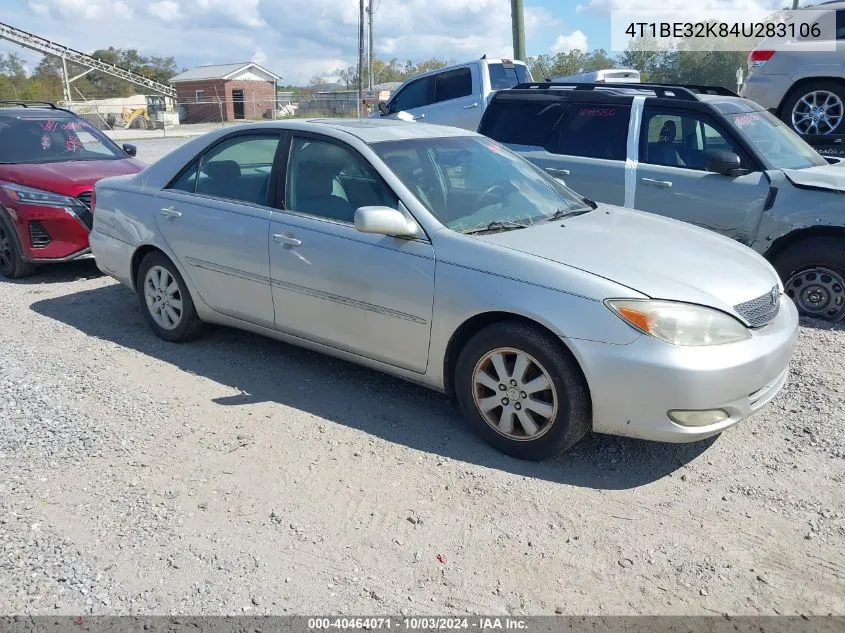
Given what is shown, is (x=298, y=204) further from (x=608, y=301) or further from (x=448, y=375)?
(x=608, y=301)

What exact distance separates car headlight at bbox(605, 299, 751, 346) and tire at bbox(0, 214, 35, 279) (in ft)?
20.4

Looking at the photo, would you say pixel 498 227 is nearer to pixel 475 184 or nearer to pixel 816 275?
pixel 475 184

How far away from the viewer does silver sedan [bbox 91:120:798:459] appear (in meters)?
3.54

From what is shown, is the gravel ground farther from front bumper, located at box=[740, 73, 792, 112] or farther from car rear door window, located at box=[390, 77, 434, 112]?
car rear door window, located at box=[390, 77, 434, 112]

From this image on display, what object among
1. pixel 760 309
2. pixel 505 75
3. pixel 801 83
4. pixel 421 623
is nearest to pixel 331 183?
pixel 760 309

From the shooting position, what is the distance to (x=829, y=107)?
978cm

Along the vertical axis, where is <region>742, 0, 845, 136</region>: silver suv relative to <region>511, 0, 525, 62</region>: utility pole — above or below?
below

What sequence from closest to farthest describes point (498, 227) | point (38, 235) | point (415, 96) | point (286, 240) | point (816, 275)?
point (498, 227), point (286, 240), point (816, 275), point (38, 235), point (415, 96)

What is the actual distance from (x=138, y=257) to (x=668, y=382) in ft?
13.3

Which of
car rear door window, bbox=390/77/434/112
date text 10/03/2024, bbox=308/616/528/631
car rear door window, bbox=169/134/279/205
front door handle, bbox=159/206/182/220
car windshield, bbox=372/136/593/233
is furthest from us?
car rear door window, bbox=390/77/434/112

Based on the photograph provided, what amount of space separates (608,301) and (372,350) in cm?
147

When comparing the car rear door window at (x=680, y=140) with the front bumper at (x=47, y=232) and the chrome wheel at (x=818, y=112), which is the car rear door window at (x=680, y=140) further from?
the front bumper at (x=47, y=232)

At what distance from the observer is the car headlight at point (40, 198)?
7.26 meters

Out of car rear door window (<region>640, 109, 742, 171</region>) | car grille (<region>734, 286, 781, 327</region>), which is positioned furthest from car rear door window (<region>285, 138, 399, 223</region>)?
car rear door window (<region>640, 109, 742, 171</region>)
